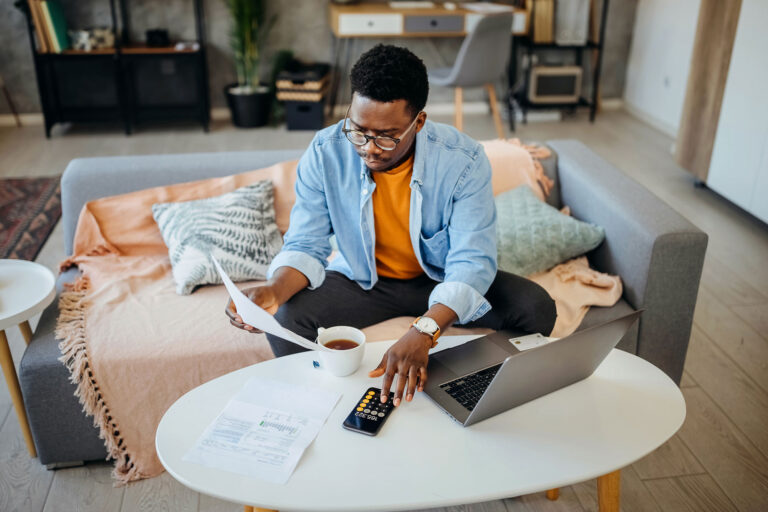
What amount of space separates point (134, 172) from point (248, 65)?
8.20 ft

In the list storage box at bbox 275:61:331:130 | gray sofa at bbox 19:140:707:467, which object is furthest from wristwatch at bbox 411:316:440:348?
storage box at bbox 275:61:331:130

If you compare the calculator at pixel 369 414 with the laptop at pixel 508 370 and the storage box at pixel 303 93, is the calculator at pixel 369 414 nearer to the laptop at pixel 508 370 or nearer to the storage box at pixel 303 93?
the laptop at pixel 508 370

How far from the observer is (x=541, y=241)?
6.91 ft

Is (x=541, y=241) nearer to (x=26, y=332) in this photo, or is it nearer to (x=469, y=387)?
(x=469, y=387)

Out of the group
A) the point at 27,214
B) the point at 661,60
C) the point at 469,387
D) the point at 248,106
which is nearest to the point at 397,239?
the point at 469,387

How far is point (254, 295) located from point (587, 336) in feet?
2.32

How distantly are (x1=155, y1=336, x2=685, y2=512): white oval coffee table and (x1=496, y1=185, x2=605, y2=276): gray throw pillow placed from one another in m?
0.72

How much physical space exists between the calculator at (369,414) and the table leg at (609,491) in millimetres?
478

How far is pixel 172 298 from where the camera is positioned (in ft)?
6.55

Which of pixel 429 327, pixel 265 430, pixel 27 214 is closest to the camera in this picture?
pixel 265 430

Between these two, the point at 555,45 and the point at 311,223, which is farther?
the point at 555,45

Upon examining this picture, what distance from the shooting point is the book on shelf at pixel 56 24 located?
4.16m

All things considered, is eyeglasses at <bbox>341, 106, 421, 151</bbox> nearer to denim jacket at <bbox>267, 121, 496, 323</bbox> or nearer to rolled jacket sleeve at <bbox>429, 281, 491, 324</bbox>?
denim jacket at <bbox>267, 121, 496, 323</bbox>

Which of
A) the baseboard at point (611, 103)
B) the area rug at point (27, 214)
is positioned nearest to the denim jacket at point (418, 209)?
the area rug at point (27, 214)
